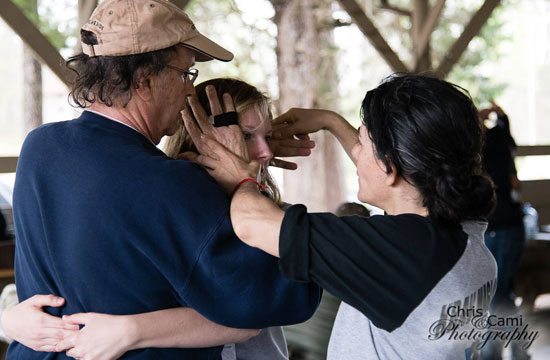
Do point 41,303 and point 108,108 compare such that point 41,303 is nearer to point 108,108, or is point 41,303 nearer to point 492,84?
point 108,108

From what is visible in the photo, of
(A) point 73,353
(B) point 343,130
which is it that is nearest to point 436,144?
(B) point 343,130

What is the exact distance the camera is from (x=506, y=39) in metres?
12.7

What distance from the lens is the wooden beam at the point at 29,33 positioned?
3.56 meters

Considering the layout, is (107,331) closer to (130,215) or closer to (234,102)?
(130,215)

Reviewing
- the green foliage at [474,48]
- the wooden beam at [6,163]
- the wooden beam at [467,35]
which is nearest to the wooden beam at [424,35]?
the wooden beam at [467,35]

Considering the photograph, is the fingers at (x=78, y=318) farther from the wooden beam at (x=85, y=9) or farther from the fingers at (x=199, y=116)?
the wooden beam at (x=85, y=9)

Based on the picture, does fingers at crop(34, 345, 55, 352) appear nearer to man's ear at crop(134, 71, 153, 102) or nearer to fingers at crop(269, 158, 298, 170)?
man's ear at crop(134, 71, 153, 102)

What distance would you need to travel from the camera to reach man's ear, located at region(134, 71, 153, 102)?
4.42 feet

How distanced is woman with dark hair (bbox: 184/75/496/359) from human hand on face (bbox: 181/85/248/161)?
0.04 metres

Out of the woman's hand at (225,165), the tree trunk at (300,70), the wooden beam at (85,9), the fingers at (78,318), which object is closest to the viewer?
the fingers at (78,318)

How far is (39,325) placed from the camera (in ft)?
4.24

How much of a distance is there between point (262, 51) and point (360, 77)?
296 centimetres

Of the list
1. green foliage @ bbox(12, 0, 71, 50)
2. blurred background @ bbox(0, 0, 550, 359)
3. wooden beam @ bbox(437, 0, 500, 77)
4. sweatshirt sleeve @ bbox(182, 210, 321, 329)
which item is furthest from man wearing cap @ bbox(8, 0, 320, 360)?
green foliage @ bbox(12, 0, 71, 50)

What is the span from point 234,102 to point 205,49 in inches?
14.2
